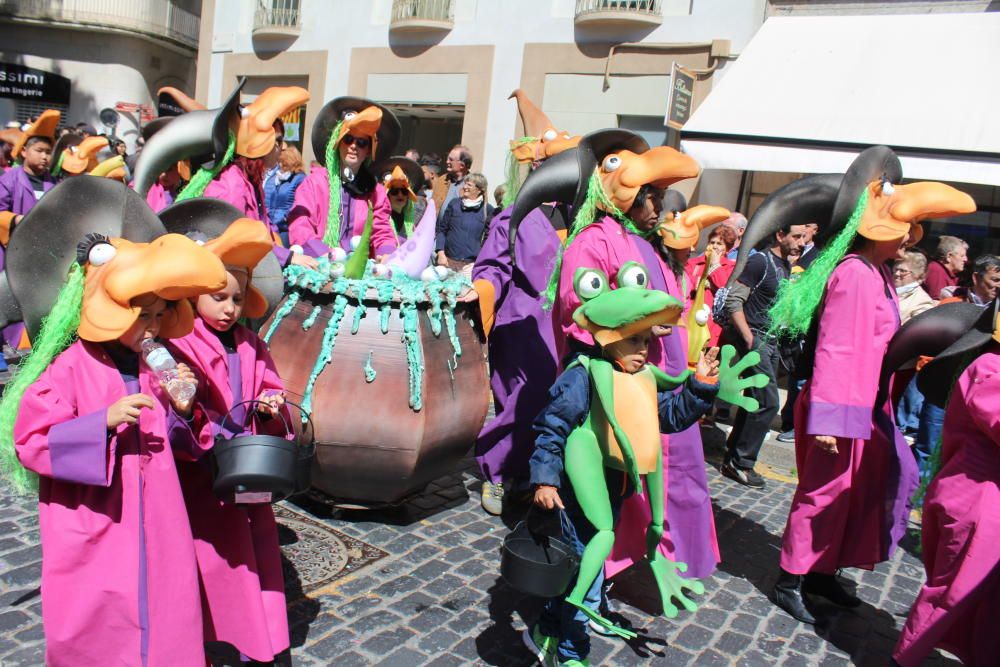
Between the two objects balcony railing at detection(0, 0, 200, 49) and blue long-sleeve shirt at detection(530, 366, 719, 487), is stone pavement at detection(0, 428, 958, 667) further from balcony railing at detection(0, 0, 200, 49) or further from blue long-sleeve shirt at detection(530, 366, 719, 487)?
balcony railing at detection(0, 0, 200, 49)

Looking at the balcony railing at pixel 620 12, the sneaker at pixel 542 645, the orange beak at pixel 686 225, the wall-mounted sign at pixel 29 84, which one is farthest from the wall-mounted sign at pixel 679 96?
the wall-mounted sign at pixel 29 84

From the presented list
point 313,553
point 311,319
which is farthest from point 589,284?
point 313,553

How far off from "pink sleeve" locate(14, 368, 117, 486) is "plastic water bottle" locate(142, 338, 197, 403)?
24 centimetres

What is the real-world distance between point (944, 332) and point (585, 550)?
68.1 inches

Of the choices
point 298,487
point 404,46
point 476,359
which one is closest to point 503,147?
point 404,46

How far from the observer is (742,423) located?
5.81 meters

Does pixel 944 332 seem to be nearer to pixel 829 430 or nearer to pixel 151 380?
pixel 829 430

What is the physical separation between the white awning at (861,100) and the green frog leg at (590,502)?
6435mm

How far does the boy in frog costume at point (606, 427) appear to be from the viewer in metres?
2.79

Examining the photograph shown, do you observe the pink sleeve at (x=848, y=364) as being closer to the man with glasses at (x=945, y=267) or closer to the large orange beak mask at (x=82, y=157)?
the man with glasses at (x=945, y=267)

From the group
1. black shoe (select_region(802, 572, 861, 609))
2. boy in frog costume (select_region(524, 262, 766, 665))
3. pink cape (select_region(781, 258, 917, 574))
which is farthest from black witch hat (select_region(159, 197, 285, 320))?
black shoe (select_region(802, 572, 861, 609))

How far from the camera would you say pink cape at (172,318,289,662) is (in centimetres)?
264

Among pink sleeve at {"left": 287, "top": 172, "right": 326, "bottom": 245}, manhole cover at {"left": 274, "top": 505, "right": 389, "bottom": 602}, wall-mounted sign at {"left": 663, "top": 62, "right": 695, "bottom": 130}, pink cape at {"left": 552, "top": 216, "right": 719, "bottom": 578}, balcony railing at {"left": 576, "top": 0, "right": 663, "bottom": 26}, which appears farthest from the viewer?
balcony railing at {"left": 576, "top": 0, "right": 663, "bottom": 26}

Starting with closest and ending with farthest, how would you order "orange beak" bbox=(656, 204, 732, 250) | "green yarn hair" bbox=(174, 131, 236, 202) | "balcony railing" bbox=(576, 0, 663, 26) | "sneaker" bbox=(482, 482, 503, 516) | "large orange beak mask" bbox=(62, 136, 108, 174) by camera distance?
"green yarn hair" bbox=(174, 131, 236, 202) → "orange beak" bbox=(656, 204, 732, 250) → "sneaker" bbox=(482, 482, 503, 516) → "large orange beak mask" bbox=(62, 136, 108, 174) → "balcony railing" bbox=(576, 0, 663, 26)
